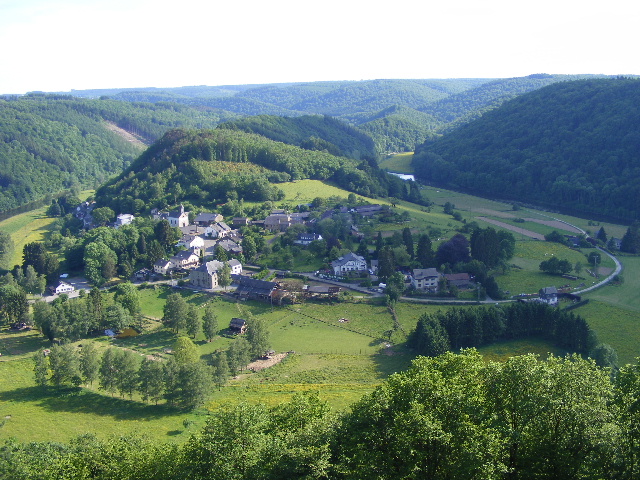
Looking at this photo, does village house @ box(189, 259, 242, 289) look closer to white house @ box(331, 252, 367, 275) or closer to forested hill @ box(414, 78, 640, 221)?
white house @ box(331, 252, 367, 275)

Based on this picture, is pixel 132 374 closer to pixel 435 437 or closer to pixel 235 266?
pixel 435 437

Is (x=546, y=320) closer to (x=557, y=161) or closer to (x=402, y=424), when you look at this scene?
(x=402, y=424)

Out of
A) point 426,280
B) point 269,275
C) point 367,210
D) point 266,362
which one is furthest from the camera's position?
point 367,210

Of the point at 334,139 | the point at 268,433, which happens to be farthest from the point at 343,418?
the point at 334,139

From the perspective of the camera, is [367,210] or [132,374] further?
[367,210]

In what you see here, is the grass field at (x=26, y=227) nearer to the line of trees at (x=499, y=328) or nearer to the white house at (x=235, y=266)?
the white house at (x=235, y=266)

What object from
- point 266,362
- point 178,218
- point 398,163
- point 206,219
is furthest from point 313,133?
point 266,362
